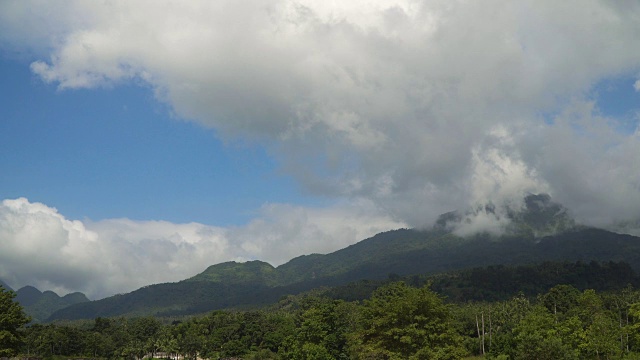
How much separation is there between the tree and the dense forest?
4823mm

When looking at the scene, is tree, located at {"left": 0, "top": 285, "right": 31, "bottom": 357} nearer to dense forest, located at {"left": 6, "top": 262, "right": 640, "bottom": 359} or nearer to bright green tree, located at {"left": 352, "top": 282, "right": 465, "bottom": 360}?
dense forest, located at {"left": 6, "top": 262, "right": 640, "bottom": 359}

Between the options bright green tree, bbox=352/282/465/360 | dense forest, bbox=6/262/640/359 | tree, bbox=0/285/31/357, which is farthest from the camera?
tree, bbox=0/285/31/357

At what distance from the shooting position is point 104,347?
14788 centimetres

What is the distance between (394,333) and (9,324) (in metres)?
48.6

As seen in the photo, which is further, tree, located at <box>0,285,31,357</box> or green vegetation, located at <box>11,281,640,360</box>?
tree, located at <box>0,285,31,357</box>

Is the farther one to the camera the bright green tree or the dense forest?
the dense forest

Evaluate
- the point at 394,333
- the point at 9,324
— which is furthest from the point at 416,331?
the point at 9,324

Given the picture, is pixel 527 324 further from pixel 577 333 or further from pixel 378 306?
pixel 378 306

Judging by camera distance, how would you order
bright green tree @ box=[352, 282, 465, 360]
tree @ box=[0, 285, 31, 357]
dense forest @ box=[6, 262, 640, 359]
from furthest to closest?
tree @ box=[0, 285, 31, 357] < dense forest @ box=[6, 262, 640, 359] < bright green tree @ box=[352, 282, 465, 360]

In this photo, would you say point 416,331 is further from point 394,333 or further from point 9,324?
point 9,324

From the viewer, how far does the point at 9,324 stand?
62000 millimetres

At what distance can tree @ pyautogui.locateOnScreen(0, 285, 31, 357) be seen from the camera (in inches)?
2369

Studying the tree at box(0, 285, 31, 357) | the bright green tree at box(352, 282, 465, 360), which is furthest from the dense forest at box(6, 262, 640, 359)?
the tree at box(0, 285, 31, 357)

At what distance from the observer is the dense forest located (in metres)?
50.4
